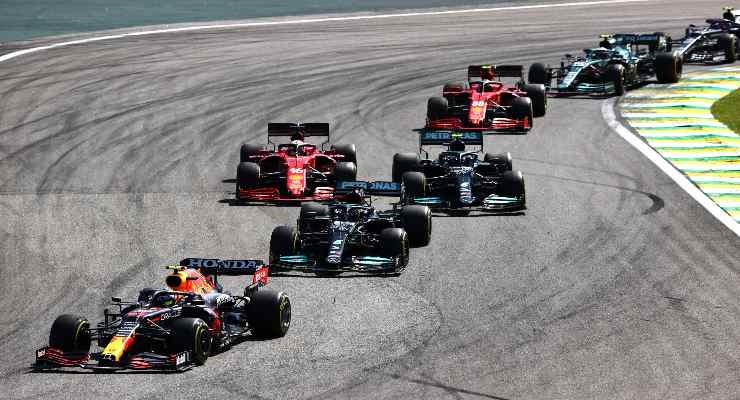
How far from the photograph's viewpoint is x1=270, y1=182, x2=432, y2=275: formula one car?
24.9 m

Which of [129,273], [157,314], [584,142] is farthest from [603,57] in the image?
[157,314]

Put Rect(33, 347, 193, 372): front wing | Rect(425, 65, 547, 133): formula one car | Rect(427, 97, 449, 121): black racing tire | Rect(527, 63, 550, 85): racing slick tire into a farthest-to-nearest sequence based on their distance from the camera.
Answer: Rect(527, 63, 550, 85): racing slick tire < Rect(427, 97, 449, 121): black racing tire < Rect(425, 65, 547, 133): formula one car < Rect(33, 347, 193, 372): front wing

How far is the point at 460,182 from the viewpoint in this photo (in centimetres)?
2981

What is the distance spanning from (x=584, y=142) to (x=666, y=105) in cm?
606

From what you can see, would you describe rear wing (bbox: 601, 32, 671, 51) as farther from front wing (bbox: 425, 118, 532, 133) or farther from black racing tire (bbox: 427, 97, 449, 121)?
black racing tire (bbox: 427, 97, 449, 121)

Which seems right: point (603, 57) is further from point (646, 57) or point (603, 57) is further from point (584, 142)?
point (584, 142)

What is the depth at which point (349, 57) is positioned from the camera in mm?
51125

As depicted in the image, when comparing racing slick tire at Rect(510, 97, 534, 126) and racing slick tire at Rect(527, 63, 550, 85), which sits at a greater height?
racing slick tire at Rect(527, 63, 550, 85)

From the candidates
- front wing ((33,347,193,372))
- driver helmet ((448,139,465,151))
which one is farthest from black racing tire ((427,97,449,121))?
front wing ((33,347,193,372))

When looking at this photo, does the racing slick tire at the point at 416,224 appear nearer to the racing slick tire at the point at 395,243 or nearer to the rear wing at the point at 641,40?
the racing slick tire at the point at 395,243

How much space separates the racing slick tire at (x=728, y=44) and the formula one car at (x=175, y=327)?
105 feet

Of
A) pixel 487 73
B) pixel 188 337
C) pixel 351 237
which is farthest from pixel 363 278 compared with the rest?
pixel 487 73

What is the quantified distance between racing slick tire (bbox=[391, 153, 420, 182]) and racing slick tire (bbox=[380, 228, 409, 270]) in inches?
240

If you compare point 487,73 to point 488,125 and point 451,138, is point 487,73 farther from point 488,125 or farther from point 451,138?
point 451,138
